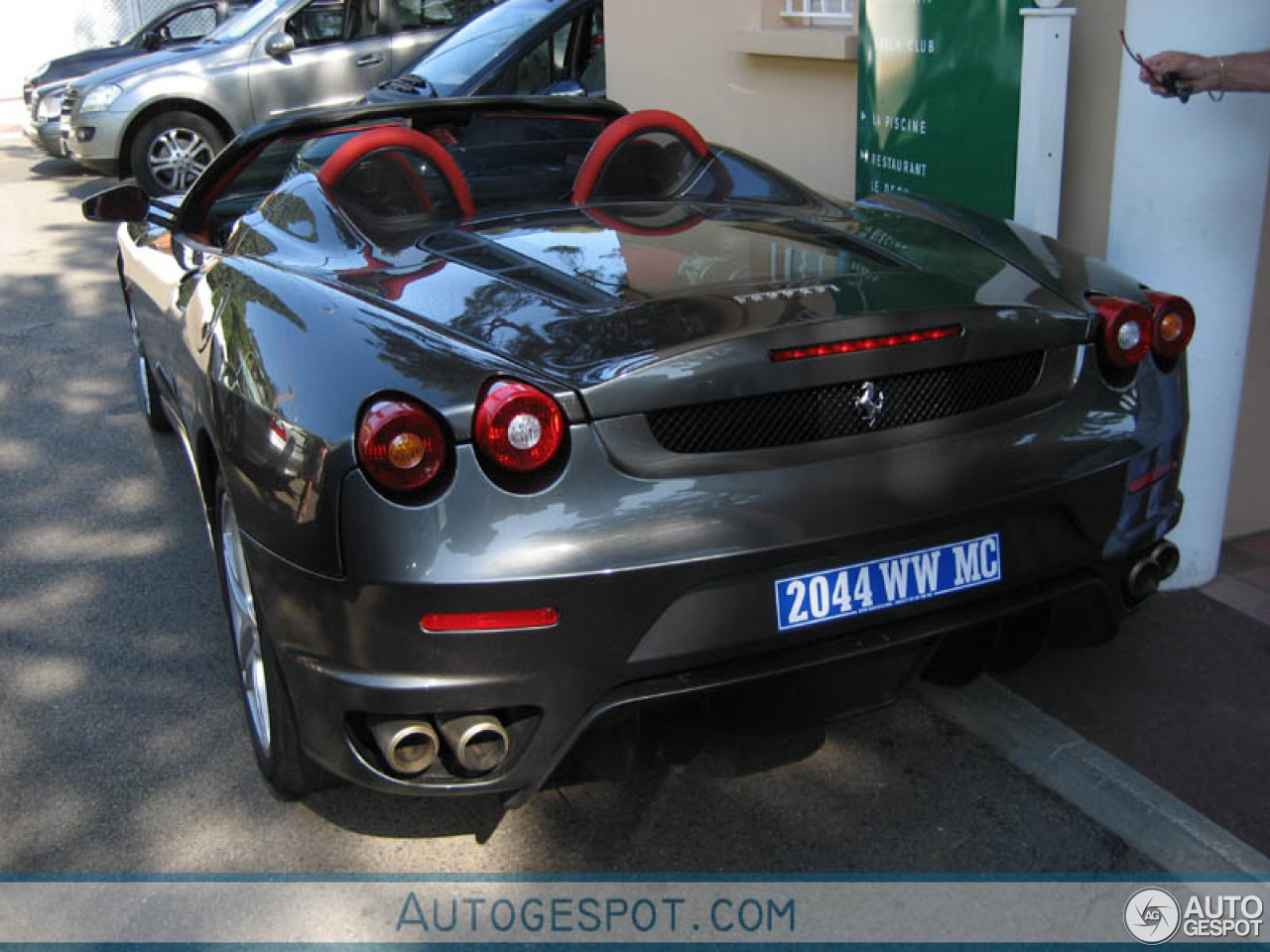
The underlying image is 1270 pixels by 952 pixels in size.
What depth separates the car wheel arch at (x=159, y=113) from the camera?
11.7 metres

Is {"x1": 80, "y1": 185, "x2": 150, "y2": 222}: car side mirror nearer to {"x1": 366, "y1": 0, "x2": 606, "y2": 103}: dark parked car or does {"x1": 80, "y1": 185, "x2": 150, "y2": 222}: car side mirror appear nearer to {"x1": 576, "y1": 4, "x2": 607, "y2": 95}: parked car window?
{"x1": 366, "y1": 0, "x2": 606, "y2": 103}: dark parked car

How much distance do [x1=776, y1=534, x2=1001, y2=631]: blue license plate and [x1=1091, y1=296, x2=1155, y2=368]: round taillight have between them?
524mm

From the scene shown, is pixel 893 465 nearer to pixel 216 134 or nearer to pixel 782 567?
pixel 782 567

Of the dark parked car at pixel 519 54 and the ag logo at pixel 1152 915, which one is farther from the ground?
the dark parked car at pixel 519 54

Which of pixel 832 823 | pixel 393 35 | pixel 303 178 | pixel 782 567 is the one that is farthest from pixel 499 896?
pixel 393 35

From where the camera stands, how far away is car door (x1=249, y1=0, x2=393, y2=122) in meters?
11.7

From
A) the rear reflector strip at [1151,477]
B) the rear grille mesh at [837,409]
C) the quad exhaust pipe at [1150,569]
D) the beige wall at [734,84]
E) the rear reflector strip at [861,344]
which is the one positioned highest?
the beige wall at [734,84]

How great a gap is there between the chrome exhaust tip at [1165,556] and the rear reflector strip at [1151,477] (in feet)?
0.54

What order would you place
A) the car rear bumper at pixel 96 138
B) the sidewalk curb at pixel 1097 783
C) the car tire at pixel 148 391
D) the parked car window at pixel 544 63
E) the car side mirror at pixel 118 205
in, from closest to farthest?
the sidewalk curb at pixel 1097 783 < the car side mirror at pixel 118 205 < the car tire at pixel 148 391 < the parked car window at pixel 544 63 < the car rear bumper at pixel 96 138

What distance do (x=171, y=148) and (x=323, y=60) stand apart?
60.9 inches

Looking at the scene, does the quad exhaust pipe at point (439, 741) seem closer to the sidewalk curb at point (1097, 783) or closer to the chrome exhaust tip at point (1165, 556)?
the sidewalk curb at point (1097, 783)

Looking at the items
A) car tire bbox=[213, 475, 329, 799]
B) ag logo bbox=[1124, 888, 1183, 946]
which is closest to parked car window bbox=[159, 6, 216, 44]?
car tire bbox=[213, 475, 329, 799]

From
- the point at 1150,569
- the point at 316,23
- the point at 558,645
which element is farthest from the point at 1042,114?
the point at 316,23

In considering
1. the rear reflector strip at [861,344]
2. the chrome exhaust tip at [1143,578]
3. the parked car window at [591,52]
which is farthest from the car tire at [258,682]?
the parked car window at [591,52]
